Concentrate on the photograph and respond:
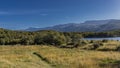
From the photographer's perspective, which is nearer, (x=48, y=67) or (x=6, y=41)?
(x=48, y=67)

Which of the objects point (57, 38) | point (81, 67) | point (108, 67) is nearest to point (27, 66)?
point (81, 67)

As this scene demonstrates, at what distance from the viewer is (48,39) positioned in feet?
389

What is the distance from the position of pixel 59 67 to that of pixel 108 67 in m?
5.09

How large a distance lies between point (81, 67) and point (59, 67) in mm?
2343

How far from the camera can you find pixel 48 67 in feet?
85.6

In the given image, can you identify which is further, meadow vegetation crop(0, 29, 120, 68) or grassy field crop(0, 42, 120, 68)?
meadow vegetation crop(0, 29, 120, 68)

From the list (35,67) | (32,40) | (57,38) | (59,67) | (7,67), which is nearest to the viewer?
(7,67)

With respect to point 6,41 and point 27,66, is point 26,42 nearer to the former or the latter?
point 6,41

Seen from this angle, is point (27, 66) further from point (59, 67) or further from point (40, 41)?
point (40, 41)

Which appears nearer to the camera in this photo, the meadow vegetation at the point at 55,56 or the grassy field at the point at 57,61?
the grassy field at the point at 57,61

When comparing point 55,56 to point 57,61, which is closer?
point 57,61

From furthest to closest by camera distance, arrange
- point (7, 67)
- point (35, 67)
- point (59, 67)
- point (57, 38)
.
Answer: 1. point (57, 38)
2. point (59, 67)
3. point (35, 67)
4. point (7, 67)

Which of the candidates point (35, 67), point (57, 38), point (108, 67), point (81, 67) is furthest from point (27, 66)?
point (57, 38)

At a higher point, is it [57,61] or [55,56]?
[57,61]
